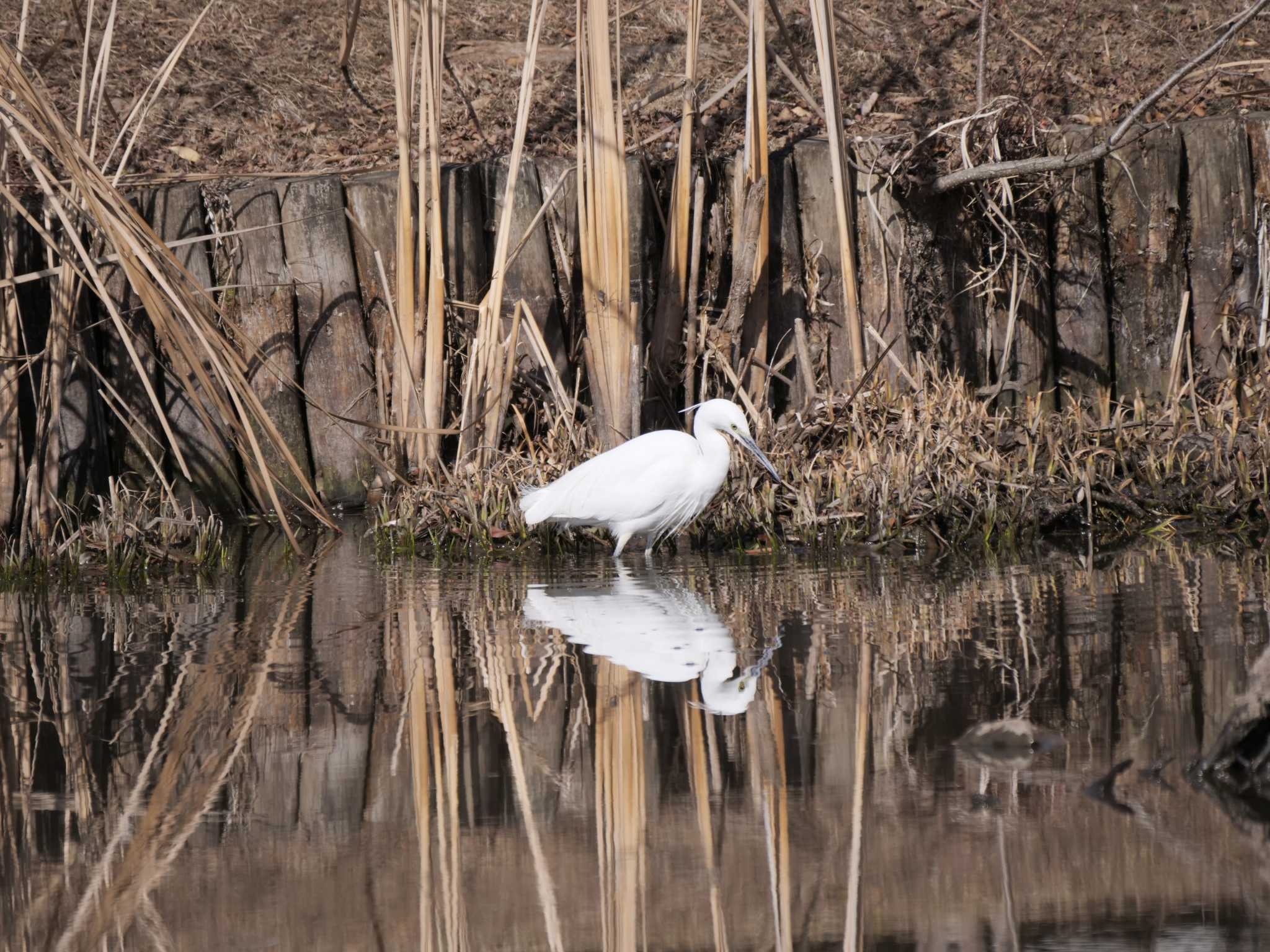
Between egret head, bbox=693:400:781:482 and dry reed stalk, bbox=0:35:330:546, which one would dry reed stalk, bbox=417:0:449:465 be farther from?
egret head, bbox=693:400:781:482

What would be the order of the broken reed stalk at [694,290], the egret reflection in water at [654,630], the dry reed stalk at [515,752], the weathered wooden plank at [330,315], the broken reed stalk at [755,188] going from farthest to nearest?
the weathered wooden plank at [330,315], the broken reed stalk at [694,290], the broken reed stalk at [755,188], the egret reflection in water at [654,630], the dry reed stalk at [515,752]

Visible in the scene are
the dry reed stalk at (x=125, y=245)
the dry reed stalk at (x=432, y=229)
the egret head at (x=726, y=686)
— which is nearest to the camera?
the egret head at (x=726, y=686)

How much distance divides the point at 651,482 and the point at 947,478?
4.06 ft

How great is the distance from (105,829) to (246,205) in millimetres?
5134

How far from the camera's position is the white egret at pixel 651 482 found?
19.2ft

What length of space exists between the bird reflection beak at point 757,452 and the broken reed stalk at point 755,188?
2.35 feet

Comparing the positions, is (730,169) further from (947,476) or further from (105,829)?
(105,829)

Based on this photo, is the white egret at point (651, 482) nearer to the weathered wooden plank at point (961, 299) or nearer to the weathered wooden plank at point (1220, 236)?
the weathered wooden plank at point (961, 299)

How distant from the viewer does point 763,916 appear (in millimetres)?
2326

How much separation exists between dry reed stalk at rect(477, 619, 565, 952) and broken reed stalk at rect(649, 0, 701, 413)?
2.77 meters

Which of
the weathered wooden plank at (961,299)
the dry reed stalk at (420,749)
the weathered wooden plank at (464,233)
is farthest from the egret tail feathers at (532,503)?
the weathered wooden plank at (961,299)

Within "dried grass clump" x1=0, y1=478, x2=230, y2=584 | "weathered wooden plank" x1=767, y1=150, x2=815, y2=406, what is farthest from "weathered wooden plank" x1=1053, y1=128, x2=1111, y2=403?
"dried grass clump" x1=0, y1=478, x2=230, y2=584

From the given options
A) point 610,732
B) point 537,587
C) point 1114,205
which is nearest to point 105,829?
point 610,732

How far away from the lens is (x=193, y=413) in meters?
7.50
